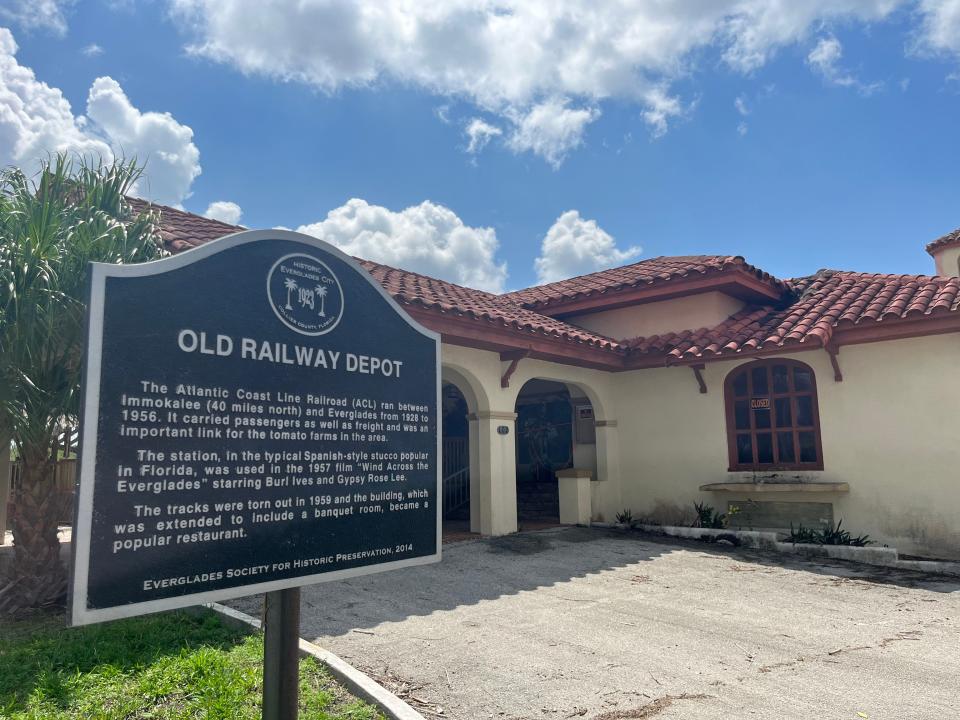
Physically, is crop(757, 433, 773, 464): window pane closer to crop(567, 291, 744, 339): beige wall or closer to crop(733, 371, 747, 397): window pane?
crop(733, 371, 747, 397): window pane

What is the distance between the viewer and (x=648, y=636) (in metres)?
5.57

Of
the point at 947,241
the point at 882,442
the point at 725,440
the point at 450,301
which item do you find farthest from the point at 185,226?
the point at 947,241

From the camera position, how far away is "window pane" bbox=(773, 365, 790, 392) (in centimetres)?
1130

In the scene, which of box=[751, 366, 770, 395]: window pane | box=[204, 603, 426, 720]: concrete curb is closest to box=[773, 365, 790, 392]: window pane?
box=[751, 366, 770, 395]: window pane

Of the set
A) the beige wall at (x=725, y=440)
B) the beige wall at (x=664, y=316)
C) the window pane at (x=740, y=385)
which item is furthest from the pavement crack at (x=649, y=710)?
the beige wall at (x=664, y=316)

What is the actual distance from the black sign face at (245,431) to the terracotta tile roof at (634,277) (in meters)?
A: 10.1

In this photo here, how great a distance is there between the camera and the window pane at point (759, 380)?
454 inches

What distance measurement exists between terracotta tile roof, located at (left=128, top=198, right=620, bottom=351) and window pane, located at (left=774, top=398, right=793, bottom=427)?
283 centimetres

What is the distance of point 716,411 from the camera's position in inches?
467

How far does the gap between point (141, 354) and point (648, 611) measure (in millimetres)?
5498

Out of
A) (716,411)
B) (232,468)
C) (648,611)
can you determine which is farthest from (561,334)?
(232,468)

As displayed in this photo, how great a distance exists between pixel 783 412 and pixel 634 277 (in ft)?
13.8

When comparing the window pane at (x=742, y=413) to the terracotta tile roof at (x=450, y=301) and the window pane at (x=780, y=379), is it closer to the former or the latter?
the window pane at (x=780, y=379)

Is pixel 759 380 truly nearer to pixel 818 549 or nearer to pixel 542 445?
pixel 818 549
